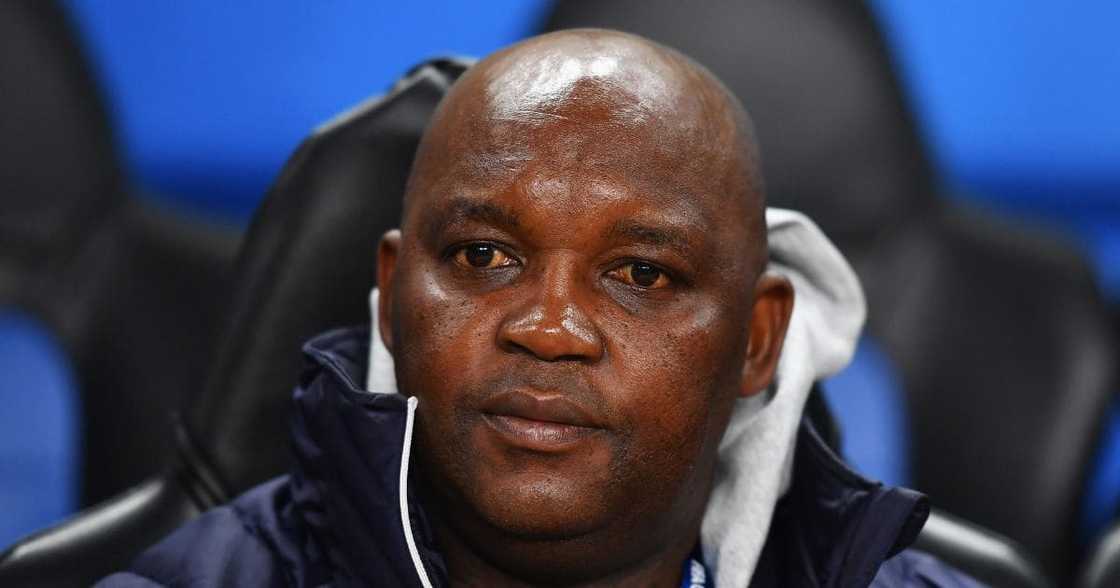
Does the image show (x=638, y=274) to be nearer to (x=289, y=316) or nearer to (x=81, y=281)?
(x=289, y=316)

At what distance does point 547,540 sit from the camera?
1119 mm

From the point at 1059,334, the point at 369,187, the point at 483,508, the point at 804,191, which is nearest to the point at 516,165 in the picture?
the point at 483,508

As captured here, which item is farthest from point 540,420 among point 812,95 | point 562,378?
point 812,95

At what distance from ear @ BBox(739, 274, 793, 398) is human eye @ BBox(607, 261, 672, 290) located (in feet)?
0.45

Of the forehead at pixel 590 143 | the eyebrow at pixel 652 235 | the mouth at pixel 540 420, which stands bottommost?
the mouth at pixel 540 420

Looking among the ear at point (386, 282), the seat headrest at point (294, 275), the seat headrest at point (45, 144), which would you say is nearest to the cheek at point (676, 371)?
the ear at point (386, 282)

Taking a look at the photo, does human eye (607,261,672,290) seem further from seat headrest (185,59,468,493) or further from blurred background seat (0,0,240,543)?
blurred background seat (0,0,240,543)

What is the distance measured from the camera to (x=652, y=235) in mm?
1148

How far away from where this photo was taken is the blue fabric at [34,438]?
1.76 metres

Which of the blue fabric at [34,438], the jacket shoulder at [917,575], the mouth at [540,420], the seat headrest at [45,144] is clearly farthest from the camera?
the seat headrest at [45,144]

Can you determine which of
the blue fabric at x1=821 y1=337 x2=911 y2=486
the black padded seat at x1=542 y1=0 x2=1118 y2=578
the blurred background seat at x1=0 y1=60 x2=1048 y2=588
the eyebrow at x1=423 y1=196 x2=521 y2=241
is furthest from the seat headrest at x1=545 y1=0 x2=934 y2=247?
the eyebrow at x1=423 y1=196 x2=521 y2=241

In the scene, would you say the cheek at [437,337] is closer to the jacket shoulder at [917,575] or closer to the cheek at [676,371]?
the cheek at [676,371]

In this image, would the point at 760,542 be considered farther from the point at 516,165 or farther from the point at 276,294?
the point at 276,294

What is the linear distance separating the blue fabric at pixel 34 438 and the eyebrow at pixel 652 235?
908mm
